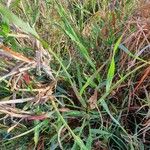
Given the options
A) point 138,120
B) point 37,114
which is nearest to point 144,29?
point 138,120

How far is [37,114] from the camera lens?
881 mm

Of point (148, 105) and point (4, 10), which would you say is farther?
point (148, 105)

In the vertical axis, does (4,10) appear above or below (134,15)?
above

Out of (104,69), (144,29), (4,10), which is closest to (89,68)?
(104,69)

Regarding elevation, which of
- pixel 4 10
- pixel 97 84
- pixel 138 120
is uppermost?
pixel 4 10

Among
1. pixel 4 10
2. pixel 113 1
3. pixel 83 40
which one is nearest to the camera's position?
pixel 4 10

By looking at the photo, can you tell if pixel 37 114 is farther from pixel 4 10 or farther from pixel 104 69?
pixel 4 10

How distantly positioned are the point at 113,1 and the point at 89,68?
0.84 feet

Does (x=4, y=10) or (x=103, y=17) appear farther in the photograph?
(x=103, y=17)

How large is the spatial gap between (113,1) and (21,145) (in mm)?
480

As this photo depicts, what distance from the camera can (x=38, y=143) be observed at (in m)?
0.95

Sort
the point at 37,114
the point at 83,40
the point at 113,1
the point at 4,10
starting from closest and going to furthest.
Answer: the point at 4,10 < the point at 37,114 < the point at 83,40 < the point at 113,1

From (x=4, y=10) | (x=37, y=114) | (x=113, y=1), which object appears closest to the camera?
(x=4, y=10)

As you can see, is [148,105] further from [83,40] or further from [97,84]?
[83,40]
